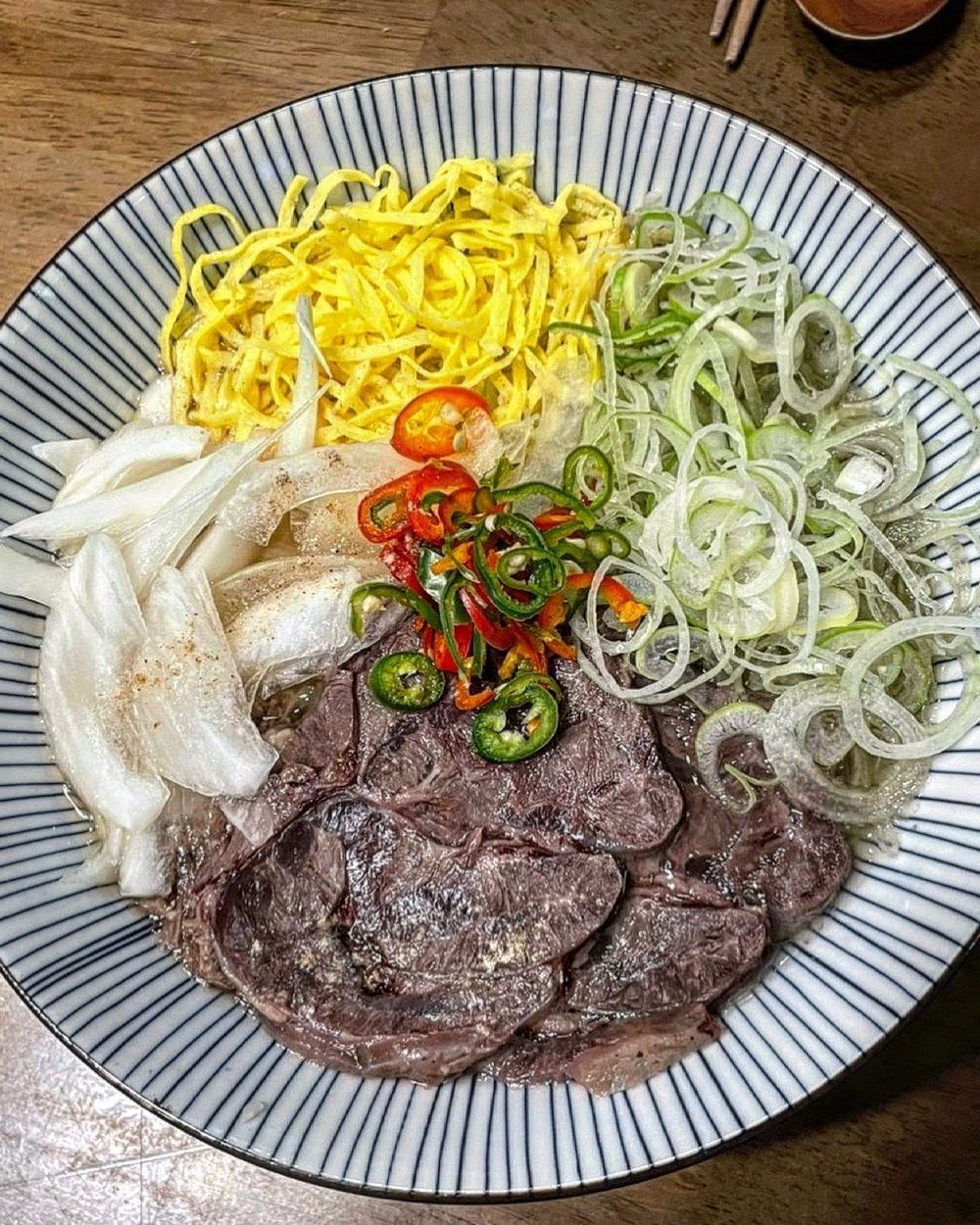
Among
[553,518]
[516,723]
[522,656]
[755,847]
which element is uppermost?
[553,518]

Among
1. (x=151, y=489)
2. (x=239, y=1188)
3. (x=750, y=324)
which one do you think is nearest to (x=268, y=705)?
(x=151, y=489)

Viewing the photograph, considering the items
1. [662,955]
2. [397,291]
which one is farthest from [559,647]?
[397,291]

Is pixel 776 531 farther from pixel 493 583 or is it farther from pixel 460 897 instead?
pixel 460 897

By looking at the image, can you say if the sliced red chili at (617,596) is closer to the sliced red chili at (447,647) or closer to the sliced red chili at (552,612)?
the sliced red chili at (552,612)

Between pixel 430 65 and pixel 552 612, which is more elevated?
pixel 430 65

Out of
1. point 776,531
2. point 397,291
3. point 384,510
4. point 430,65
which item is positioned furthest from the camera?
point 430,65

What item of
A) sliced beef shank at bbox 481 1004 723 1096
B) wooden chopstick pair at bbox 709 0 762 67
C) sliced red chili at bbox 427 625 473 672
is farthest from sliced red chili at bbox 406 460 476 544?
wooden chopstick pair at bbox 709 0 762 67
